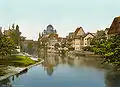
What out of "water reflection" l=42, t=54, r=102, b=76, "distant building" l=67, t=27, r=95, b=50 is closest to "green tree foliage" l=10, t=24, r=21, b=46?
"distant building" l=67, t=27, r=95, b=50

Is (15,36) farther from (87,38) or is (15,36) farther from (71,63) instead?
(71,63)

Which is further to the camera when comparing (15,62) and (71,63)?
(71,63)

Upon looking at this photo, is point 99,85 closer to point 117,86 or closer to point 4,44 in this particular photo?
point 117,86

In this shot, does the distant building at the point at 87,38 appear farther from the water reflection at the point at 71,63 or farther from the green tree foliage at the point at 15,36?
→ the water reflection at the point at 71,63

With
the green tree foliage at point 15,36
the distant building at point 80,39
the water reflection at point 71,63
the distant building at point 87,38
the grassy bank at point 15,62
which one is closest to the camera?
the grassy bank at point 15,62

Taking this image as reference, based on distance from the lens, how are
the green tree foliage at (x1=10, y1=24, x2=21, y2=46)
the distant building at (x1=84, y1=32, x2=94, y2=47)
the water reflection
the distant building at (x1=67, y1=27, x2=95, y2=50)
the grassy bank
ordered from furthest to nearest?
the distant building at (x1=67, y1=27, x2=95, y2=50)
the distant building at (x1=84, y1=32, x2=94, y2=47)
the green tree foliage at (x1=10, y1=24, x2=21, y2=46)
the water reflection
the grassy bank

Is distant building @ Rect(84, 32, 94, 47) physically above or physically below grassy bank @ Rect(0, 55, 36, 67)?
above

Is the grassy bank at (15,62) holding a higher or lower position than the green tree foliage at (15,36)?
lower

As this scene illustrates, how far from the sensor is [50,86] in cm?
3008

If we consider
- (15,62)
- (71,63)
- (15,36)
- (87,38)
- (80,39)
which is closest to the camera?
(15,62)

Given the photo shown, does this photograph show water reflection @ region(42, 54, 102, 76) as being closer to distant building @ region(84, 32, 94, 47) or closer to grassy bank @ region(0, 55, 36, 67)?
grassy bank @ region(0, 55, 36, 67)

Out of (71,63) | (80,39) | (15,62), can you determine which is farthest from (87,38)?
(15,62)

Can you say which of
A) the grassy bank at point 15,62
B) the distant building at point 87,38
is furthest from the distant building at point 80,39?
the grassy bank at point 15,62

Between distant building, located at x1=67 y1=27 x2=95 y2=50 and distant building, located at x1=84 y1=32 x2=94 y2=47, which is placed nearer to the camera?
distant building, located at x1=84 y1=32 x2=94 y2=47
